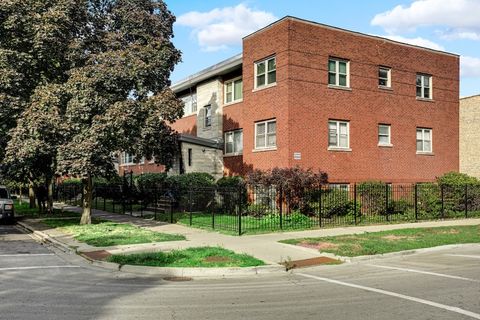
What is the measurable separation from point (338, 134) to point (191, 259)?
1449 centimetres

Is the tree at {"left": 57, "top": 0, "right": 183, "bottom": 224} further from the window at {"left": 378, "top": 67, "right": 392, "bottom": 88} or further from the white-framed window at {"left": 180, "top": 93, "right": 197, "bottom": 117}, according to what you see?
the white-framed window at {"left": 180, "top": 93, "right": 197, "bottom": 117}

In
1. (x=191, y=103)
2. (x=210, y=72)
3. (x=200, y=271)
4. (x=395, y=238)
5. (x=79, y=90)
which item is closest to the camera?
(x=200, y=271)

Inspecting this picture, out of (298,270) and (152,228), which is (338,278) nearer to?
(298,270)

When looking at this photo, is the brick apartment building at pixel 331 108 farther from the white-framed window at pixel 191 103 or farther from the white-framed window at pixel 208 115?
the white-framed window at pixel 191 103

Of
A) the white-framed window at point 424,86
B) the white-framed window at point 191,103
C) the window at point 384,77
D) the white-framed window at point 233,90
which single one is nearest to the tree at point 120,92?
the white-framed window at point 233,90

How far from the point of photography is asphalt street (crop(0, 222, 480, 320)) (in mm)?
6953

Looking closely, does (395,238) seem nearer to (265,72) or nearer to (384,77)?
(265,72)

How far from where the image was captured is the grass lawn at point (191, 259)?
10.9 meters

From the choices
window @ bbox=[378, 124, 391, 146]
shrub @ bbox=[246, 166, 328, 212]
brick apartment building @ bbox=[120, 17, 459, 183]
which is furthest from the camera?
window @ bbox=[378, 124, 391, 146]

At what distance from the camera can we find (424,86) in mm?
27516

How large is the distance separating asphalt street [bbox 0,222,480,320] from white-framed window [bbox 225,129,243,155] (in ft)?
53.2

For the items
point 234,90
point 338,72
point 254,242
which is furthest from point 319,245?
point 234,90

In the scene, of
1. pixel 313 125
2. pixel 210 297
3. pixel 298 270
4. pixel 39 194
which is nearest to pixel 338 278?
Result: pixel 298 270

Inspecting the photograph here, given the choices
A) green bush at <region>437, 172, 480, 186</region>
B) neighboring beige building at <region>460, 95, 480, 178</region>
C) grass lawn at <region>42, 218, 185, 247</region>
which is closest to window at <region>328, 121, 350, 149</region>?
green bush at <region>437, 172, 480, 186</region>
